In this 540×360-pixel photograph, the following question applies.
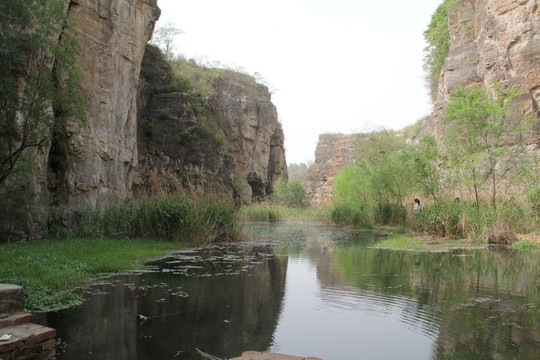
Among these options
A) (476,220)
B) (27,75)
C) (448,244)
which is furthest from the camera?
(476,220)

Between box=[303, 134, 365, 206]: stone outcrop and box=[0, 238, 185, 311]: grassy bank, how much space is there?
40826 mm

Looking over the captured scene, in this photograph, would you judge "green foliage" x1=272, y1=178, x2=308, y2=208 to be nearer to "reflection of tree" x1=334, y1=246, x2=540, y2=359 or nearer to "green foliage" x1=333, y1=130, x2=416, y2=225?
"green foliage" x1=333, y1=130, x2=416, y2=225

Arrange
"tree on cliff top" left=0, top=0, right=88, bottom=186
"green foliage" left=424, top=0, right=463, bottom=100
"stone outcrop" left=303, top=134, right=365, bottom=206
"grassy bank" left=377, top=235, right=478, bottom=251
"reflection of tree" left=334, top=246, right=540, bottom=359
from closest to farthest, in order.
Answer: "reflection of tree" left=334, top=246, right=540, bottom=359
"tree on cliff top" left=0, top=0, right=88, bottom=186
"grassy bank" left=377, top=235, right=478, bottom=251
"green foliage" left=424, top=0, right=463, bottom=100
"stone outcrop" left=303, top=134, right=365, bottom=206

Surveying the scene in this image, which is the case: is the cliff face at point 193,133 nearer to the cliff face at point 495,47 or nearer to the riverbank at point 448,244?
the riverbank at point 448,244

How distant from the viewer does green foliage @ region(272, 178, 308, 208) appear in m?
46.5

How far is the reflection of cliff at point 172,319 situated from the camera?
4.06 m

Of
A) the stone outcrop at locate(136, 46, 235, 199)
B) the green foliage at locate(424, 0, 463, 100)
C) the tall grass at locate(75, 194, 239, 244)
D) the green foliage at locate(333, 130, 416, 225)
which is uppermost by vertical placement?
the green foliage at locate(424, 0, 463, 100)

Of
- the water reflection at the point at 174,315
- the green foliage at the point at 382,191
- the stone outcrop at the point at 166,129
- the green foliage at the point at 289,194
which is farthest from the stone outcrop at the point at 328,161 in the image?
the water reflection at the point at 174,315

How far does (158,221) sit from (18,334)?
9.21 metres

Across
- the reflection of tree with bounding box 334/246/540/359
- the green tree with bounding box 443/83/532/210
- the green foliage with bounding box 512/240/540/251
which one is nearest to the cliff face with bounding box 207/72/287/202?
the green tree with bounding box 443/83/532/210

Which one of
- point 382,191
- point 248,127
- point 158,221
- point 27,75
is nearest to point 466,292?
point 158,221

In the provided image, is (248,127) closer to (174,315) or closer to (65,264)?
(65,264)

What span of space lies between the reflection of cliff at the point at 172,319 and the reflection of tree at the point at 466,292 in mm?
1901

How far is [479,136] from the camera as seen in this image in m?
16.0
